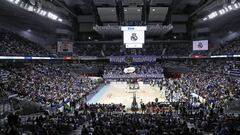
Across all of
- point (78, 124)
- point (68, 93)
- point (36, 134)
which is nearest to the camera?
point (36, 134)

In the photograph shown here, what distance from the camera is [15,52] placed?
152 feet

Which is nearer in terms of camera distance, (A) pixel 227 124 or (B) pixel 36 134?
(B) pixel 36 134

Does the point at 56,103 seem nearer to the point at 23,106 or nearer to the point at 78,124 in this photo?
the point at 23,106

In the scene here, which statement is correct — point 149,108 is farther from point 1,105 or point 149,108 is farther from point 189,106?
point 1,105

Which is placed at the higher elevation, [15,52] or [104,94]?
[15,52]

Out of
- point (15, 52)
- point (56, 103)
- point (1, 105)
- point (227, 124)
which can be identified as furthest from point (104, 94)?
point (227, 124)

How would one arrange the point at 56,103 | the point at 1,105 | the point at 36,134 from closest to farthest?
1. the point at 36,134
2. the point at 1,105
3. the point at 56,103

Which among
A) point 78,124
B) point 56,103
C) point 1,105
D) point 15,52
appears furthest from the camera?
point 15,52

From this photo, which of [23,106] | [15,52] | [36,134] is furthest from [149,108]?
[15,52]

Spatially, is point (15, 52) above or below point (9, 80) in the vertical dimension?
above

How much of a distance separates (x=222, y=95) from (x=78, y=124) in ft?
58.5

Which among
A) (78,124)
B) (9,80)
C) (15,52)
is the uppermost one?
(15,52)

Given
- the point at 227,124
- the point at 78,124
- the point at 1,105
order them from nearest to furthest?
the point at 227,124 → the point at 78,124 → the point at 1,105

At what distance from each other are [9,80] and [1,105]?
13.2m
